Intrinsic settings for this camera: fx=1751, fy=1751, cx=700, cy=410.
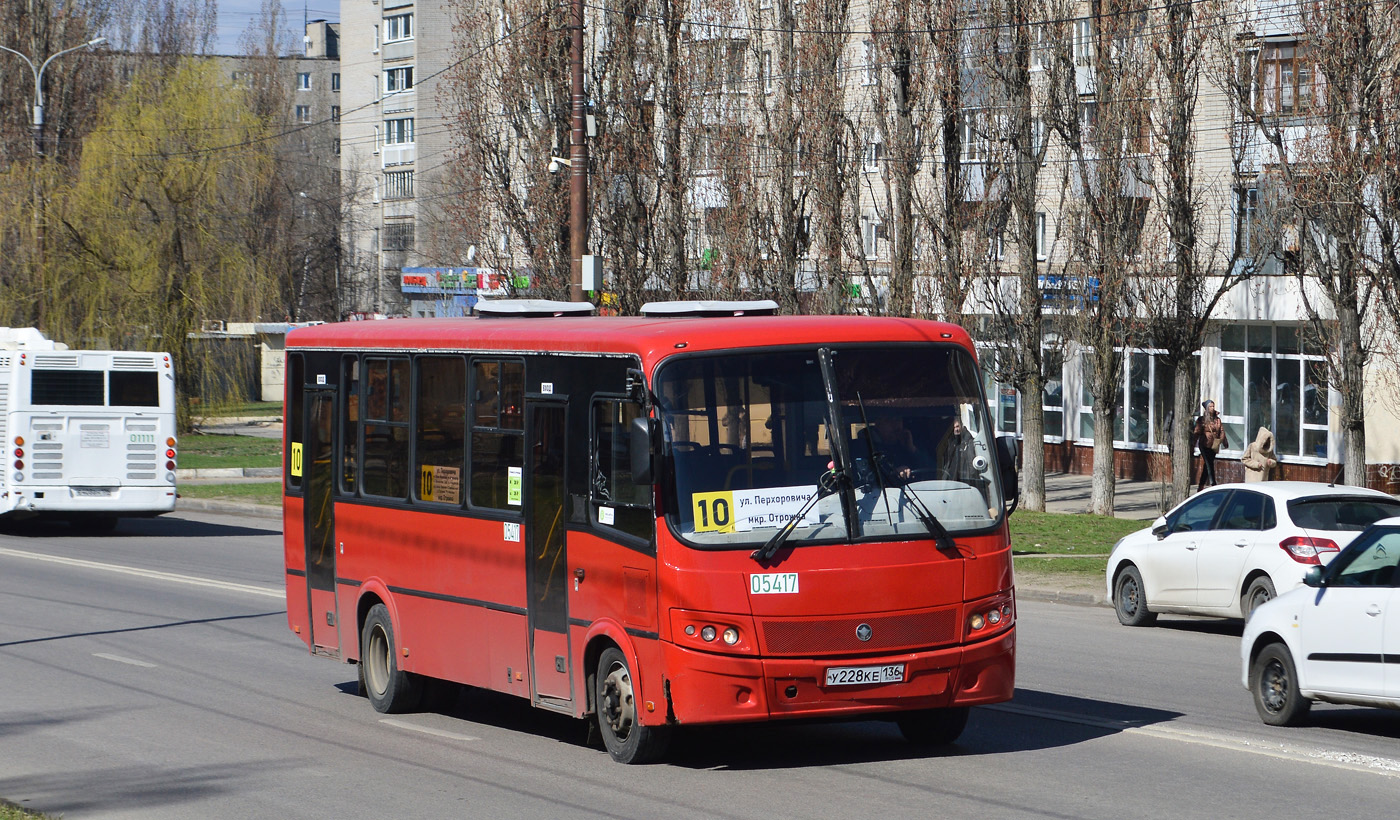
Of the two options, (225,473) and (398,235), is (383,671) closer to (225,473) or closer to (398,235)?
(225,473)

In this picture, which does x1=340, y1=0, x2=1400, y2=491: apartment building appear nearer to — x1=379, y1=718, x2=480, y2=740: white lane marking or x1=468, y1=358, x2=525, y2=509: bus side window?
x1=468, y1=358, x2=525, y2=509: bus side window

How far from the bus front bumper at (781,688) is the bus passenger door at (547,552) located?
3.94ft

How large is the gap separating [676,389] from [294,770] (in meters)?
3.02

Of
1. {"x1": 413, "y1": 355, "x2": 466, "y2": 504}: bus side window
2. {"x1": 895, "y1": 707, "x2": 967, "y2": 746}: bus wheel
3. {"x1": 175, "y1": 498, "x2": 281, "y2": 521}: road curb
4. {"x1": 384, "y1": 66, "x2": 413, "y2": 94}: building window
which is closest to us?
{"x1": 895, "y1": 707, "x2": 967, "y2": 746}: bus wheel

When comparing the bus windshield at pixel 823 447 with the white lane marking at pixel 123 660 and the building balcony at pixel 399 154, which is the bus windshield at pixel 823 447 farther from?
the building balcony at pixel 399 154

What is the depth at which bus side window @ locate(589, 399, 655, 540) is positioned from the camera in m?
9.27

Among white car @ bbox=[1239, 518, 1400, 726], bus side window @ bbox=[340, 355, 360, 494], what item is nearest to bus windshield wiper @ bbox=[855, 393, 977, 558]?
white car @ bbox=[1239, 518, 1400, 726]

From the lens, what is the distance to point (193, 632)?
16047mm

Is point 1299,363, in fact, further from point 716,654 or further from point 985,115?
point 716,654

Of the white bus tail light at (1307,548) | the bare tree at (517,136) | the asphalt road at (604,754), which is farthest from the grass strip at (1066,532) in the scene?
the bare tree at (517,136)

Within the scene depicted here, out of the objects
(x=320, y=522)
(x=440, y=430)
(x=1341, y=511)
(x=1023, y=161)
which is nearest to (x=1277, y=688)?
(x=1341, y=511)

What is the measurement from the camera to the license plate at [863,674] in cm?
901

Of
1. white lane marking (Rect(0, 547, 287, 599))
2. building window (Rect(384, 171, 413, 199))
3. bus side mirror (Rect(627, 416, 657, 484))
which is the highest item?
building window (Rect(384, 171, 413, 199))

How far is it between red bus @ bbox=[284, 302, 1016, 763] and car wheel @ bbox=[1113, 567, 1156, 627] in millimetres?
7811
